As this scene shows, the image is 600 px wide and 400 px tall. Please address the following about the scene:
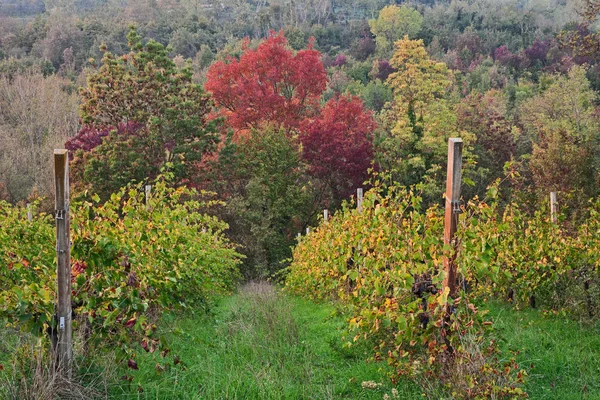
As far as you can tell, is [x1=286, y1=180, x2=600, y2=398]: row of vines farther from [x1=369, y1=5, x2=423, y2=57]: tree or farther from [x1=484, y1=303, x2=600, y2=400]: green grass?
[x1=369, y1=5, x2=423, y2=57]: tree

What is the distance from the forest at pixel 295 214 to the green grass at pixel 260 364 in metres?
0.03

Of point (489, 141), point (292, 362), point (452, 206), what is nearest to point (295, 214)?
point (489, 141)

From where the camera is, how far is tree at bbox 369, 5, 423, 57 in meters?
60.5

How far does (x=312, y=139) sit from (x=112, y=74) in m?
6.60

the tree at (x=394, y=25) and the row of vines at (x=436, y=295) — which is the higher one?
the tree at (x=394, y=25)

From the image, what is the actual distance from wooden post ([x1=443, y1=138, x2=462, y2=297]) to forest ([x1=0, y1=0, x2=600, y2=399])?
67 mm

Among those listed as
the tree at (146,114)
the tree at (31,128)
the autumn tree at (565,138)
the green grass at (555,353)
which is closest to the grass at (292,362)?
the green grass at (555,353)

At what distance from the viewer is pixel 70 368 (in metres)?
4.01

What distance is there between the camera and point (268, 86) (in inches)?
976

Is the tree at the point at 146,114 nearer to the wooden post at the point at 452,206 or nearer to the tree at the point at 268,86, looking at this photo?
the tree at the point at 268,86

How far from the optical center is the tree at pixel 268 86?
2438 centimetres

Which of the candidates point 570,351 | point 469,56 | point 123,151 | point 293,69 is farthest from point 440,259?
point 469,56

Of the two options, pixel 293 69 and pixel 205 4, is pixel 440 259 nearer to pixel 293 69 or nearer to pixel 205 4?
pixel 293 69

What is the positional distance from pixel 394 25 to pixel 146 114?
47.6 m
